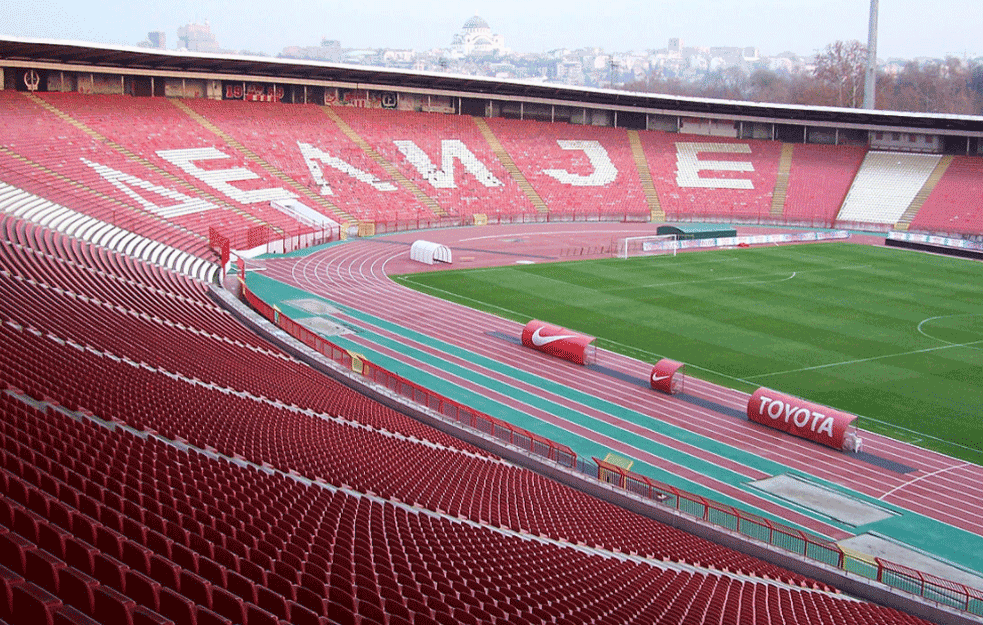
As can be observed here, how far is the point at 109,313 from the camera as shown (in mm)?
21109

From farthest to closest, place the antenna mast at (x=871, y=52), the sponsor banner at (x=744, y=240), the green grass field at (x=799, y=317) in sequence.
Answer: the antenna mast at (x=871, y=52)
the sponsor banner at (x=744, y=240)
the green grass field at (x=799, y=317)

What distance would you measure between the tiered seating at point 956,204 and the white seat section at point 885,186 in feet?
4.62

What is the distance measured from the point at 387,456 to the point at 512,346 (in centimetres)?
1405

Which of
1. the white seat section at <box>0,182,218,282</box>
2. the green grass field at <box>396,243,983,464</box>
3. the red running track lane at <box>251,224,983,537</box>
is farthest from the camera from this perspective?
Answer: the white seat section at <box>0,182,218,282</box>

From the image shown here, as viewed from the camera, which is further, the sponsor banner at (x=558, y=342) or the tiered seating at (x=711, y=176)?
the tiered seating at (x=711, y=176)

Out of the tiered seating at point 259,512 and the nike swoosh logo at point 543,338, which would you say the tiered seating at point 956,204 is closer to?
the nike swoosh logo at point 543,338

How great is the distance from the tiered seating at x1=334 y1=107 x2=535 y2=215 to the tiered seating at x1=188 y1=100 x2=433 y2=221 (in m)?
1.97

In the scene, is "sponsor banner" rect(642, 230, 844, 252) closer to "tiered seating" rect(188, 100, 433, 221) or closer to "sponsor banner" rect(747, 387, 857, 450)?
"tiered seating" rect(188, 100, 433, 221)

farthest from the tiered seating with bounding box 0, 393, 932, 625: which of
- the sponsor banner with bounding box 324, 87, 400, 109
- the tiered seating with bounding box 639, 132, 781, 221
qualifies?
the sponsor banner with bounding box 324, 87, 400, 109

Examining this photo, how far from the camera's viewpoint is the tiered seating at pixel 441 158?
6097 cm

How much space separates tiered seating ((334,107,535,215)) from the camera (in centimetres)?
6097

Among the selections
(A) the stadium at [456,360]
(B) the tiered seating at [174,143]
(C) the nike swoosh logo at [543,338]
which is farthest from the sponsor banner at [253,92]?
(C) the nike swoosh logo at [543,338]

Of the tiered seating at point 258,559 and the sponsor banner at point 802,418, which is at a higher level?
the tiered seating at point 258,559

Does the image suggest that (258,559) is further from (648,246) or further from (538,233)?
(538,233)
